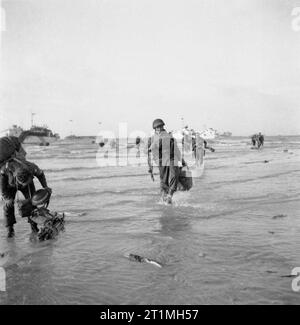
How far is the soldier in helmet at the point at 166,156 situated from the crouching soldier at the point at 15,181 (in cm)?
358

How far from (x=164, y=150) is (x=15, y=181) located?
398 cm

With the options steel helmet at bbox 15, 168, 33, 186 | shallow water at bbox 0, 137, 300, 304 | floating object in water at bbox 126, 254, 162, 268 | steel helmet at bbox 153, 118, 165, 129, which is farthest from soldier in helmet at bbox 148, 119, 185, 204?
floating object in water at bbox 126, 254, 162, 268

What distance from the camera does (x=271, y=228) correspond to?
21.0ft

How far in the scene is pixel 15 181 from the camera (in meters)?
5.96

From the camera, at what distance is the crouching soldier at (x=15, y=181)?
5875 mm

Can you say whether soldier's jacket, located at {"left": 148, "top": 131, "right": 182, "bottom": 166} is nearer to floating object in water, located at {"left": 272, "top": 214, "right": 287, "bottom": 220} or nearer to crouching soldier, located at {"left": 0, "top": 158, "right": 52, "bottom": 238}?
floating object in water, located at {"left": 272, "top": 214, "right": 287, "bottom": 220}

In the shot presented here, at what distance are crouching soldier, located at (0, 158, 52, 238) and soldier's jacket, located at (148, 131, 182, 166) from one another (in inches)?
141

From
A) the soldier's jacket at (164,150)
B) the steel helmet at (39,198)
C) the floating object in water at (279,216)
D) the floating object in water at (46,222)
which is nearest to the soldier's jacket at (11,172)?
the steel helmet at (39,198)

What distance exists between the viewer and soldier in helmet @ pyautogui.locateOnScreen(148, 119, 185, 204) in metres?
8.98

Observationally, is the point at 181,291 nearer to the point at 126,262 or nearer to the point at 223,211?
the point at 126,262

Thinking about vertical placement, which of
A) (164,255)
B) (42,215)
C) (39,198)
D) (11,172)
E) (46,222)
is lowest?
(164,255)

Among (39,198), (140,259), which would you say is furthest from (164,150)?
(140,259)

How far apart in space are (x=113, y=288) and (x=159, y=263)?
2.84 ft

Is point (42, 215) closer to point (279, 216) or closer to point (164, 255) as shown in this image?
point (164, 255)
